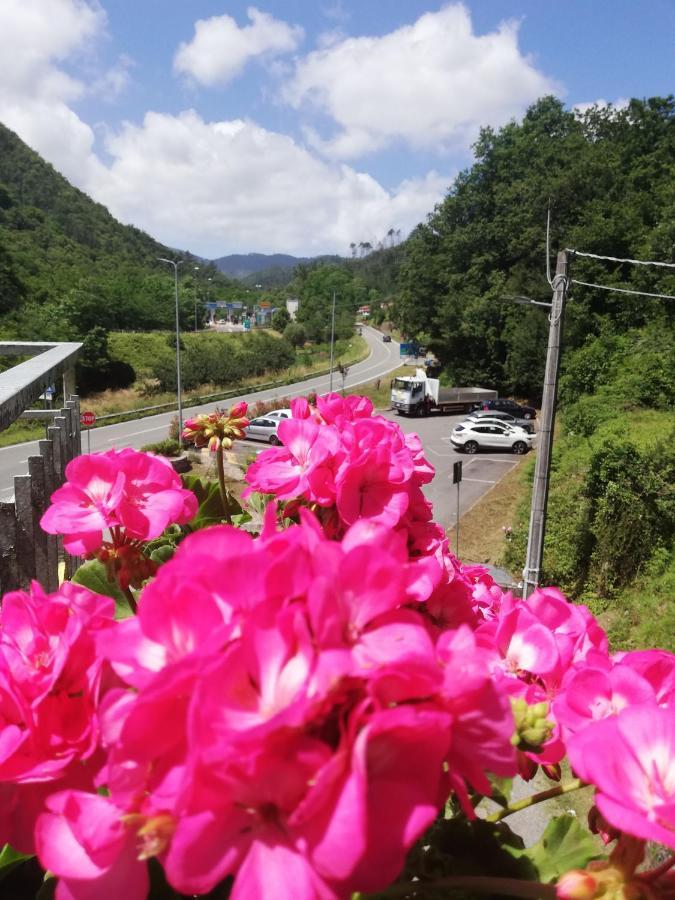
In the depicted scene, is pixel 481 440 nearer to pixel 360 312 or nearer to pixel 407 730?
pixel 407 730

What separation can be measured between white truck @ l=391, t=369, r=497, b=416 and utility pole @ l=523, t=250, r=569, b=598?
2257 cm

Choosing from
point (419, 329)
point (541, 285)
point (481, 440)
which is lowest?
point (481, 440)

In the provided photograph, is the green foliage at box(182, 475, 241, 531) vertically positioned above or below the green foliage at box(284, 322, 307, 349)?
above

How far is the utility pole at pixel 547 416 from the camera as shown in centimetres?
835

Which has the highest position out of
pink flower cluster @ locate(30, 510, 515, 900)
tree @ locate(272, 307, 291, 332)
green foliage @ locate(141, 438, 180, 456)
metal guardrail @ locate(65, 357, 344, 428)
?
pink flower cluster @ locate(30, 510, 515, 900)

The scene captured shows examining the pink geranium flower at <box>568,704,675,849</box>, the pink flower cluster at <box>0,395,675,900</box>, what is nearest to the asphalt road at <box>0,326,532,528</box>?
the pink flower cluster at <box>0,395,675,900</box>

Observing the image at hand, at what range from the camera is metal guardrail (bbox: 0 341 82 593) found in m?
1.61

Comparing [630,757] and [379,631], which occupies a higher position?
[379,631]

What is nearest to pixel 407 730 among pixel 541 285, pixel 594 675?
pixel 594 675

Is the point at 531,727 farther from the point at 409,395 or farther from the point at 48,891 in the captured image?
the point at 409,395

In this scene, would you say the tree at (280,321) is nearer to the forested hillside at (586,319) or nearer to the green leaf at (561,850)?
the forested hillside at (586,319)

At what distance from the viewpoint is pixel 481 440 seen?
24.1m

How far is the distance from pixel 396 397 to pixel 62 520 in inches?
1232

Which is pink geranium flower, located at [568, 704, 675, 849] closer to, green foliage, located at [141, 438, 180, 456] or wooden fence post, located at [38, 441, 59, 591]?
wooden fence post, located at [38, 441, 59, 591]
